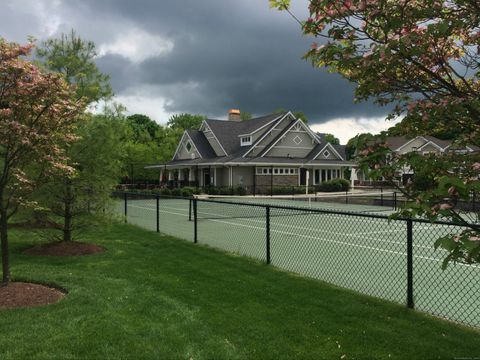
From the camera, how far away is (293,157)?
4662cm

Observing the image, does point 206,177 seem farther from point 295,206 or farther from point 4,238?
point 4,238

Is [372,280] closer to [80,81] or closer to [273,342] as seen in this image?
[273,342]

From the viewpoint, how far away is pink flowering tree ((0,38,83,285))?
19.6ft

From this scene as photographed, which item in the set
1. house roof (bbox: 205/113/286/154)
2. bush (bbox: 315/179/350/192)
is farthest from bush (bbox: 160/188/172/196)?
bush (bbox: 315/179/350/192)

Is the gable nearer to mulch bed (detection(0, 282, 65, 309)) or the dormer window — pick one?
the dormer window

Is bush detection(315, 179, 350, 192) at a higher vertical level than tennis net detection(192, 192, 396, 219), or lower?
higher

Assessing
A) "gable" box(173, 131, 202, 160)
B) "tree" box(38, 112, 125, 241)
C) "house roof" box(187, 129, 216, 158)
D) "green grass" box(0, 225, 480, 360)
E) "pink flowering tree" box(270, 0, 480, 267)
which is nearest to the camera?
"pink flowering tree" box(270, 0, 480, 267)

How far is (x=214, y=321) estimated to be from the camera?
5.51 meters

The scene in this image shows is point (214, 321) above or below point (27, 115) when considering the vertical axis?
below

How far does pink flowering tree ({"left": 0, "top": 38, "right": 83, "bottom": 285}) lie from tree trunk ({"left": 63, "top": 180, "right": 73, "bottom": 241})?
3.54 metres

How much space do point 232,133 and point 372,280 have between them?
41.4 meters

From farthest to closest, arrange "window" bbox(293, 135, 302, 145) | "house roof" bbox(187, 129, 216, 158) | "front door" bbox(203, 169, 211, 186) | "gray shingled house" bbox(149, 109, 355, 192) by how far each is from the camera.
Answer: "house roof" bbox(187, 129, 216, 158)
"window" bbox(293, 135, 302, 145)
"front door" bbox(203, 169, 211, 186)
"gray shingled house" bbox(149, 109, 355, 192)

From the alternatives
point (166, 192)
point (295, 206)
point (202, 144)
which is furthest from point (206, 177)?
point (295, 206)

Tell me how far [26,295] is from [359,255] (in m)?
7.06
